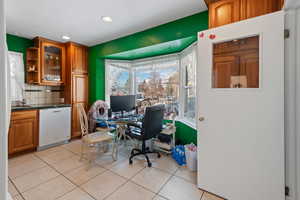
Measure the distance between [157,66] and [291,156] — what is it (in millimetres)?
2807

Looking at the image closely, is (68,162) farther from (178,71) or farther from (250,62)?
(250,62)

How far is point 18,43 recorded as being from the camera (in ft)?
10.0

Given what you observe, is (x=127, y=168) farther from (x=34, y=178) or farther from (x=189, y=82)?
(x=189, y=82)

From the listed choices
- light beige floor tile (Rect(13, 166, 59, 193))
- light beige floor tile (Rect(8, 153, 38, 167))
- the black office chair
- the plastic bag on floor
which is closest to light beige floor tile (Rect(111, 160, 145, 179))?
the black office chair

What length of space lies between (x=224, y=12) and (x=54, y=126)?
146 inches

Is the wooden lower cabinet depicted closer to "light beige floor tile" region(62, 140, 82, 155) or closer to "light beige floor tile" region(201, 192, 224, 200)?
"light beige floor tile" region(62, 140, 82, 155)

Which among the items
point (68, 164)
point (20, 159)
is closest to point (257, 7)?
point (68, 164)

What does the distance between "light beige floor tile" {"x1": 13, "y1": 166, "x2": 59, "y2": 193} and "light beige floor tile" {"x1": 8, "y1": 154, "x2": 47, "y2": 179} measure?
13 centimetres

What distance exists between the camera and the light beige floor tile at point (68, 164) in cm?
221

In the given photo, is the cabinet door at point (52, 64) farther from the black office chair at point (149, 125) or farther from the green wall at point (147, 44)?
the black office chair at point (149, 125)

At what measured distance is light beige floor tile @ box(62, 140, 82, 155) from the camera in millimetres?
2920

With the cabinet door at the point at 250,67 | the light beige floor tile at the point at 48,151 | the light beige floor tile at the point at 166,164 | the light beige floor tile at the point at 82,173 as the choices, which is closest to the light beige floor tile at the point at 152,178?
the light beige floor tile at the point at 166,164

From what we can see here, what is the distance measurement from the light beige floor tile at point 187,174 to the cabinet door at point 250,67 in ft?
4.67

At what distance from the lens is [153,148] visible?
116 inches
